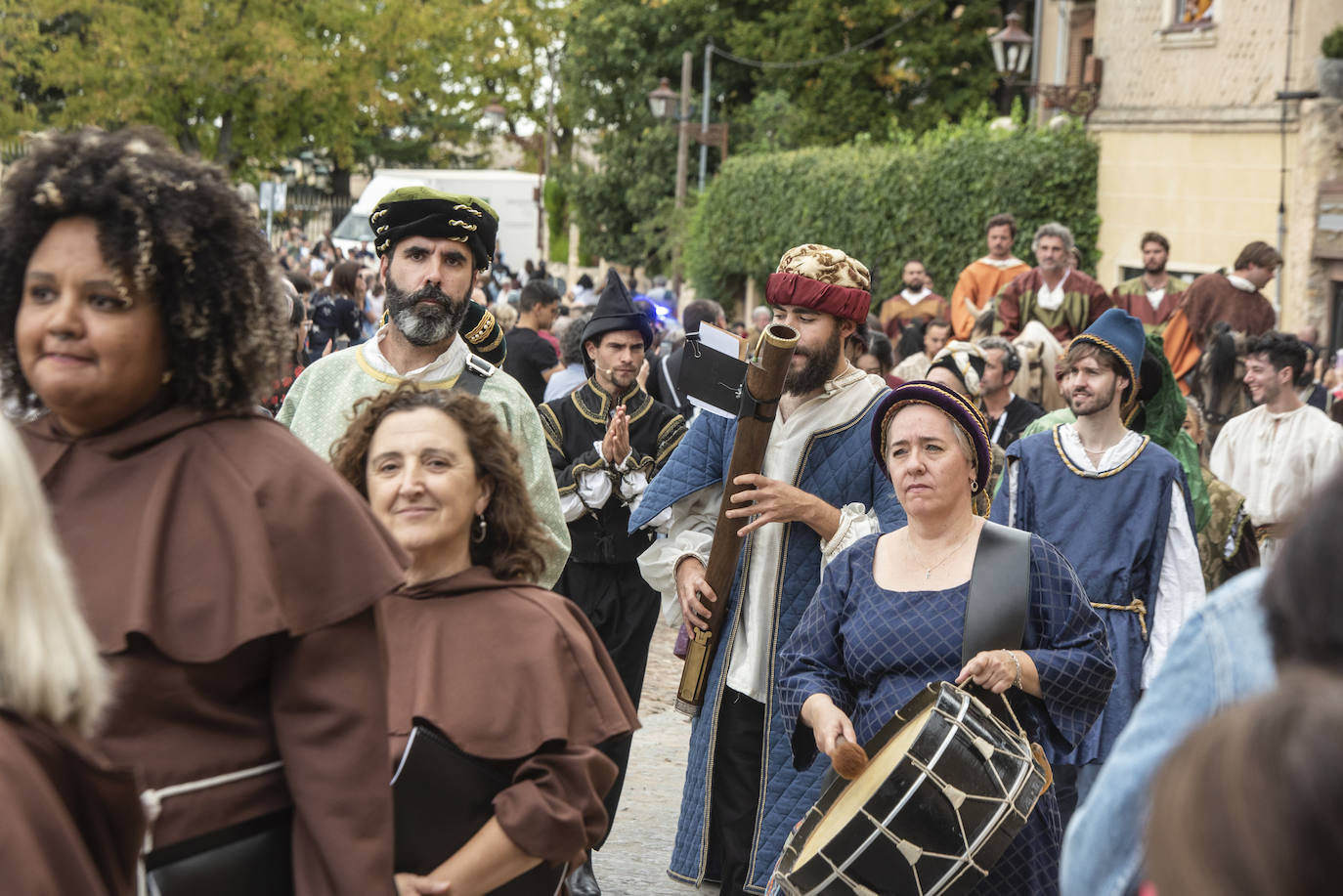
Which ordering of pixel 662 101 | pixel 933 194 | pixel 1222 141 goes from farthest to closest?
pixel 662 101
pixel 933 194
pixel 1222 141

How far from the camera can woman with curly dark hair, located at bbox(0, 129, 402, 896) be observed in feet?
7.83

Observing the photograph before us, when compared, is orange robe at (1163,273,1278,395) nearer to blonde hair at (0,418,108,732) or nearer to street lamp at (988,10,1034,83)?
street lamp at (988,10,1034,83)

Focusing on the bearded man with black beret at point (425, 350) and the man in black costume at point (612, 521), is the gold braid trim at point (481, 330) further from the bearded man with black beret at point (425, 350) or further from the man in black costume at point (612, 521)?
the bearded man with black beret at point (425, 350)

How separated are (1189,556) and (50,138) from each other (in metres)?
4.73

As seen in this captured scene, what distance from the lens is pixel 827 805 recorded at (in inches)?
160

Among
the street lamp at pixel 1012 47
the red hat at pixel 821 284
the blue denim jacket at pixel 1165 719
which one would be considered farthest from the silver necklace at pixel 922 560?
the street lamp at pixel 1012 47

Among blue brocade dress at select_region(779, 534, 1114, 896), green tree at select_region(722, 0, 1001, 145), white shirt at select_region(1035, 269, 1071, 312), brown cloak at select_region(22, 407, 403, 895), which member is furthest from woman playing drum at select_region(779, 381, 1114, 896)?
green tree at select_region(722, 0, 1001, 145)

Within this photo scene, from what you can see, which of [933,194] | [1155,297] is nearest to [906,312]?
[1155,297]

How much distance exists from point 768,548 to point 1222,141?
1544 centimetres

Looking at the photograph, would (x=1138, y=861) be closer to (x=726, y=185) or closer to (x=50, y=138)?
(x=50, y=138)

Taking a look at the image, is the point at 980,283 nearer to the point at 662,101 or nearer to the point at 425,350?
the point at 425,350

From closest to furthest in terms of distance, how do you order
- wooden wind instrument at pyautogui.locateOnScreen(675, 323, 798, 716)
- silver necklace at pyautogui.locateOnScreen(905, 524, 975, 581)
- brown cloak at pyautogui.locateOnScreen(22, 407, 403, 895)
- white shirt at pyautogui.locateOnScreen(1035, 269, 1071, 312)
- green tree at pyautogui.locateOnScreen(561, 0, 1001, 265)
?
brown cloak at pyautogui.locateOnScreen(22, 407, 403, 895), silver necklace at pyautogui.locateOnScreen(905, 524, 975, 581), wooden wind instrument at pyautogui.locateOnScreen(675, 323, 798, 716), white shirt at pyautogui.locateOnScreen(1035, 269, 1071, 312), green tree at pyautogui.locateOnScreen(561, 0, 1001, 265)

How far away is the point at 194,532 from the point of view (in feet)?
8.00

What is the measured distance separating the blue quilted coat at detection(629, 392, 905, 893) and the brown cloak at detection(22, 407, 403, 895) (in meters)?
2.68
